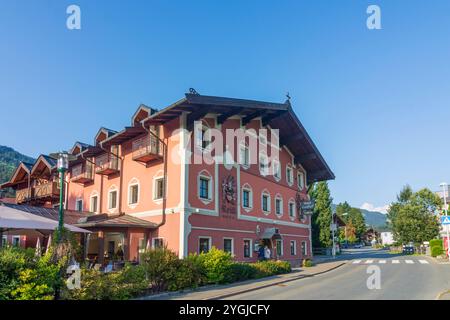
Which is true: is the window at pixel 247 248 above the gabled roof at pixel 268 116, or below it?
below

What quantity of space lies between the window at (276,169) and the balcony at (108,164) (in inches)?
447

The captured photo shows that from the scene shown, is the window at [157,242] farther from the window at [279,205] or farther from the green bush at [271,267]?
the window at [279,205]

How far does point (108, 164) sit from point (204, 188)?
719 cm

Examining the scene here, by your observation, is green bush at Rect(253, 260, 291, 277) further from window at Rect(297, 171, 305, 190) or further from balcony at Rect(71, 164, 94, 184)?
balcony at Rect(71, 164, 94, 184)

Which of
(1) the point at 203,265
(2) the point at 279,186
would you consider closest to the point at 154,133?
(1) the point at 203,265

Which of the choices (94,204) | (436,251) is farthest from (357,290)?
(436,251)

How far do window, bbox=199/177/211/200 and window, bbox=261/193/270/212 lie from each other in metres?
6.14

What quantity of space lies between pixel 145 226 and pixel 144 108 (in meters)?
6.84

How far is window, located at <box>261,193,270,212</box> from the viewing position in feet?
87.6

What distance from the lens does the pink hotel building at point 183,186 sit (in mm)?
20375

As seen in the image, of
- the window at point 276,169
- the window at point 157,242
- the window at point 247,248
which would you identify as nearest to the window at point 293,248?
the window at point 276,169

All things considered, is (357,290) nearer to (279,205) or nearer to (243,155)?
(243,155)
